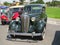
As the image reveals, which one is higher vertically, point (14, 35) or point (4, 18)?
point (14, 35)

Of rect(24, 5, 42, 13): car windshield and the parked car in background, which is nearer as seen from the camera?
the parked car in background

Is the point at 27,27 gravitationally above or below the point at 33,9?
below

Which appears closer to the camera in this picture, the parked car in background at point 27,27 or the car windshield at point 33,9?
the parked car in background at point 27,27

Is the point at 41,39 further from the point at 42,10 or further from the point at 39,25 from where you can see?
the point at 42,10

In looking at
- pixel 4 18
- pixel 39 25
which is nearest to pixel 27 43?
pixel 39 25

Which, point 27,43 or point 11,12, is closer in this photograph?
point 27,43

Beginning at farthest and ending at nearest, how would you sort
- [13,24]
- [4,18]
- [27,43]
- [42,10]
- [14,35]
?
[4,18]
[42,10]
[13,24]
[14,35]
[27,43]

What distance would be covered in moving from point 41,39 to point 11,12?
23.8ft

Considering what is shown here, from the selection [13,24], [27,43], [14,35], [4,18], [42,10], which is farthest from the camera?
[4,18]

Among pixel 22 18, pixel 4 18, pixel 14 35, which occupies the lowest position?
pixel 4 18

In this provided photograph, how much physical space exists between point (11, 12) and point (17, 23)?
249 inches

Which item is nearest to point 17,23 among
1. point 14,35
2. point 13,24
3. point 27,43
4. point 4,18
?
point 13,24

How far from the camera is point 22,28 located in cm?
1188

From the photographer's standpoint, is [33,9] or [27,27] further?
[33,9]
